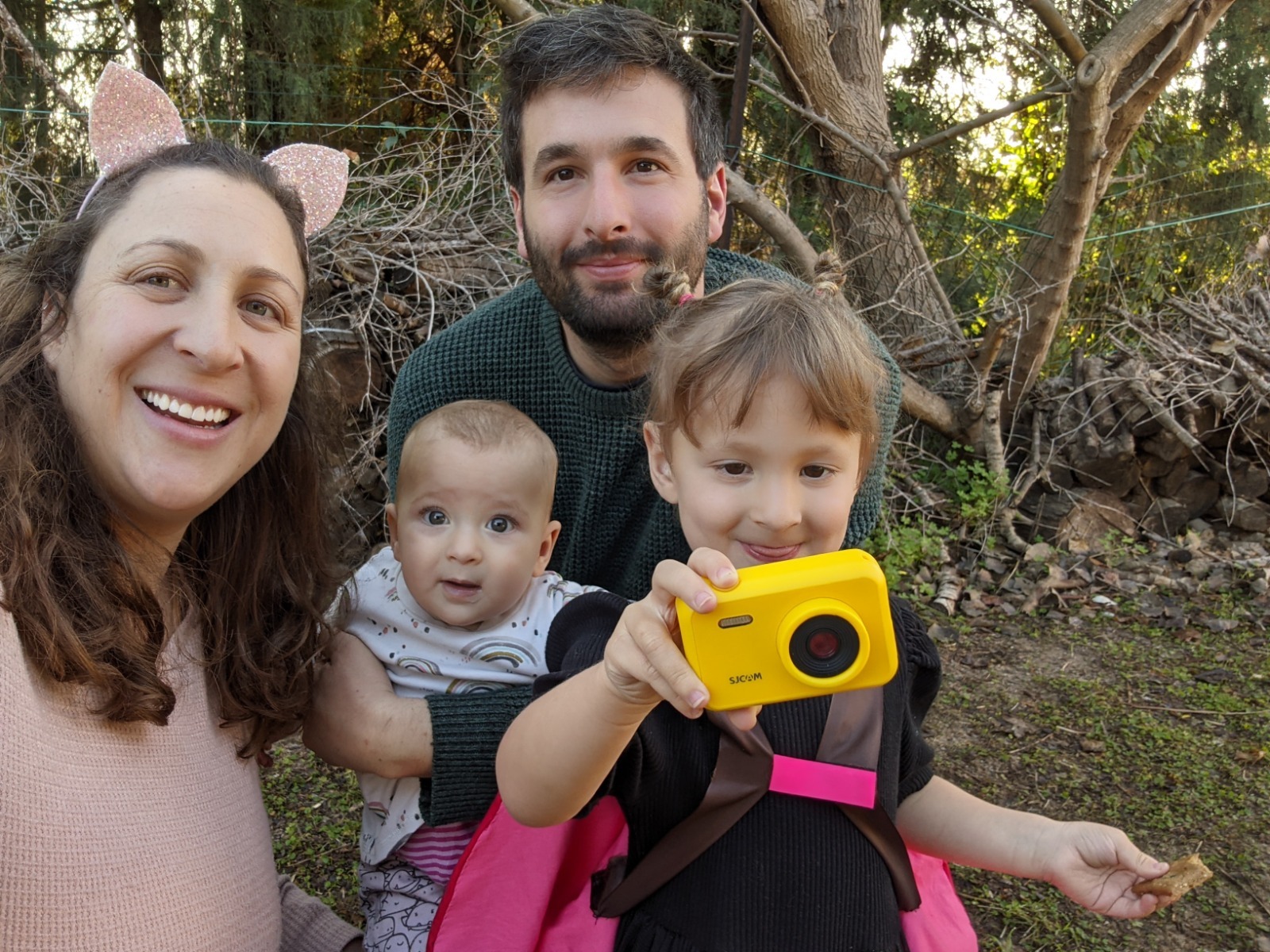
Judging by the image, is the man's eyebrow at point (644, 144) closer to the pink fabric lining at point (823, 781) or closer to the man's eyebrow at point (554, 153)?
the man's eyebrow at point (554, 153)

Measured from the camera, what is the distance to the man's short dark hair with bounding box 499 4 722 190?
249 cm

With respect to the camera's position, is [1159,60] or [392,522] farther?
[1159,60]

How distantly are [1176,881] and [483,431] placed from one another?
58.1 inches

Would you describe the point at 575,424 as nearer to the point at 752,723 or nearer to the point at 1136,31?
the point at 752,723

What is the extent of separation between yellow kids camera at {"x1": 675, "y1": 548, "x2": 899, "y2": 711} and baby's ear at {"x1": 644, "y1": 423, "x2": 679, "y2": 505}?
0.47m

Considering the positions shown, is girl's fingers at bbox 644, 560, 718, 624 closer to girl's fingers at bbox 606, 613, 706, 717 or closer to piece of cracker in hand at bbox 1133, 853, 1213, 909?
girl's fingers at bbox 606, 613, 706, 717

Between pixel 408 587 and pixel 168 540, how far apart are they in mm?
533

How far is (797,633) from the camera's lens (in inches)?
45.8

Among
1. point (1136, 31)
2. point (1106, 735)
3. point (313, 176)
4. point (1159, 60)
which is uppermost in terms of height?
point (1136, 31)

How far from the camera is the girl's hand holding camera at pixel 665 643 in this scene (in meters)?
1.17

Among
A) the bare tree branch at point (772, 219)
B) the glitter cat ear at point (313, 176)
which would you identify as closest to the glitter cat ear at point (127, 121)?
the glitter cat ear at point (313, 176)

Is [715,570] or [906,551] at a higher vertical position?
A: [715,570]

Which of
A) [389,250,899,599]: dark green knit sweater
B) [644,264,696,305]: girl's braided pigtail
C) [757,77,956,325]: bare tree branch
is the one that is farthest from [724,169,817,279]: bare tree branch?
[644,264,696,305]: girl's braided pigtail

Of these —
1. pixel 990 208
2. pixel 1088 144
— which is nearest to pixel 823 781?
pixel 1088 144
